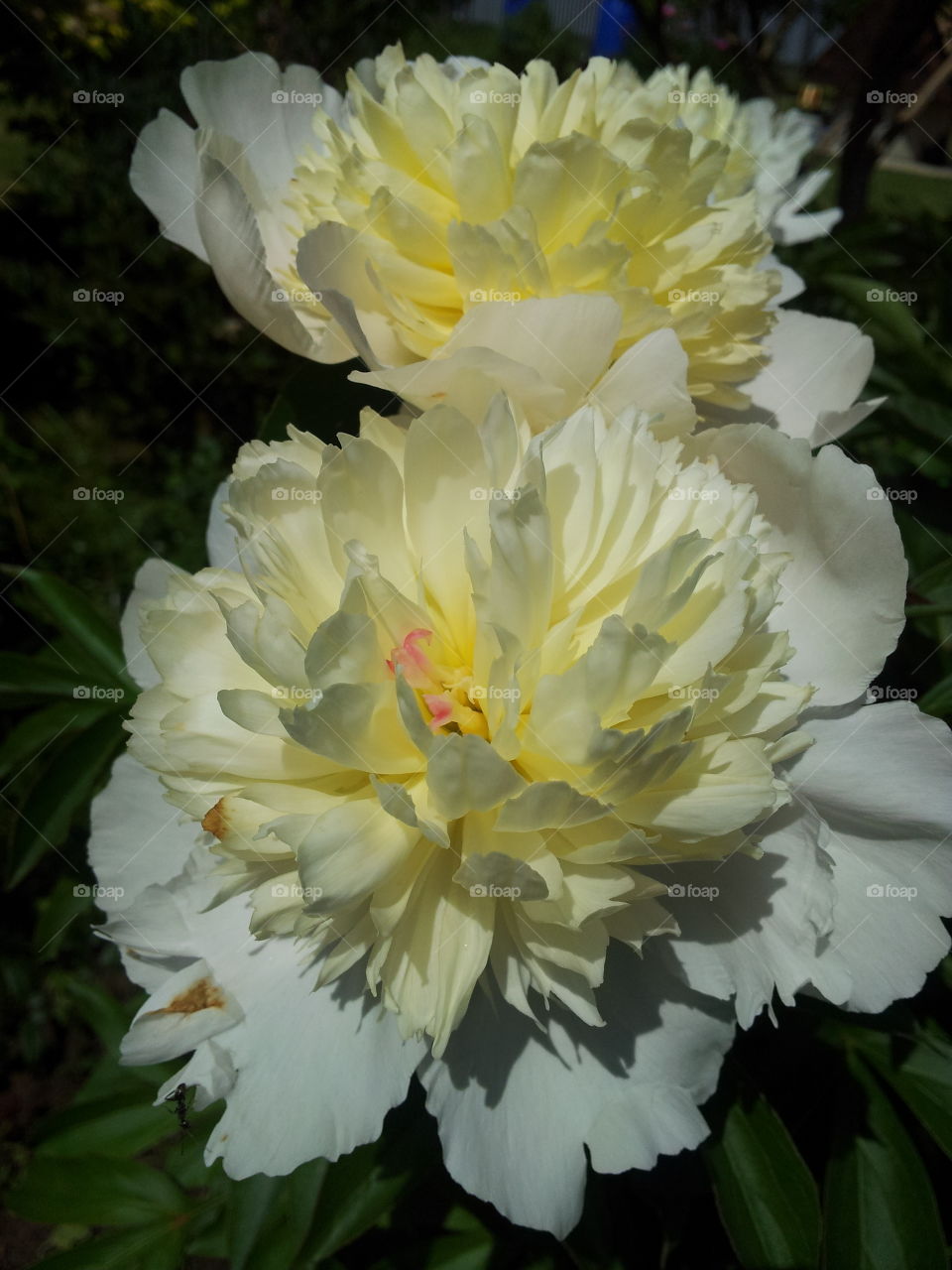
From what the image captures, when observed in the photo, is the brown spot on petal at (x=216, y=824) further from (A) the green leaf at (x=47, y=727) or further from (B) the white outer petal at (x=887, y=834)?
(A) the green leaf at (x=47, y=727)

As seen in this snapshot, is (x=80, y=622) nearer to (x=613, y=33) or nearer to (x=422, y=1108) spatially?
(x=422, y=1108)

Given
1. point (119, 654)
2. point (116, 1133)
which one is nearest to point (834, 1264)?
point (116, 1133)

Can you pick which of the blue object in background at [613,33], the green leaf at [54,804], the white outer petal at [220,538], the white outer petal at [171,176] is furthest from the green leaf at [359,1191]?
the blue object in background at [613,33]

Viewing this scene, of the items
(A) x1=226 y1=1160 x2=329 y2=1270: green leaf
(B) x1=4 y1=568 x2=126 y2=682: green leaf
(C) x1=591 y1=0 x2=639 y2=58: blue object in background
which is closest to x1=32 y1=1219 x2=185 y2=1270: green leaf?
(A) x1=226 y1=1160 x2=329 y2=1270: green leaf

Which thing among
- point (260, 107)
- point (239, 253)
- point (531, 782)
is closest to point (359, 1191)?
point (531, 782)

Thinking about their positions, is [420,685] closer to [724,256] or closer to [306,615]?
[306,615]

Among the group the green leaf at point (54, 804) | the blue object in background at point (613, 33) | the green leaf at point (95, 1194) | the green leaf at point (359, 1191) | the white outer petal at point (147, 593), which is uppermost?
the blue object in background at point (613, 33)
